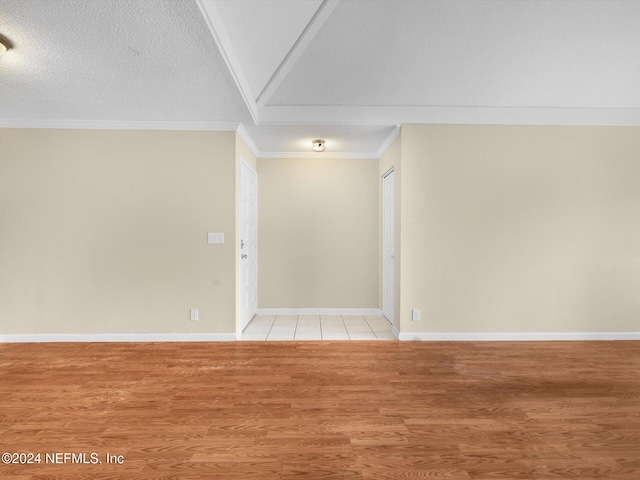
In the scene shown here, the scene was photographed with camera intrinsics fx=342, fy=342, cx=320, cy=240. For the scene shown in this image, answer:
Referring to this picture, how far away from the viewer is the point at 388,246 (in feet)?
15.7

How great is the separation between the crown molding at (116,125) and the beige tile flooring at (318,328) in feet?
8.16

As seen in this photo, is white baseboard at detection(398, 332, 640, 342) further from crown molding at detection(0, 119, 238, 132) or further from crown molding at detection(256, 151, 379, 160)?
crown molding at detection(0, 119, 238, 132)

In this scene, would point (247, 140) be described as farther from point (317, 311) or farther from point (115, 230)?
point (317, 311)

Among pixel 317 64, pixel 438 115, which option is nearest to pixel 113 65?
pixel 317 64

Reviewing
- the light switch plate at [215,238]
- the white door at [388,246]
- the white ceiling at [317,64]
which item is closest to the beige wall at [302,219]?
the white door at [388,246]

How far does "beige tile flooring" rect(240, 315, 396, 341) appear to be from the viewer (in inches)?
162

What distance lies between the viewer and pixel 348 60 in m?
3.24

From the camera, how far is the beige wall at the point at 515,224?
12.8 feet

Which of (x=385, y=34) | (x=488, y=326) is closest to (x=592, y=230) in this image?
(x=488, y=326)

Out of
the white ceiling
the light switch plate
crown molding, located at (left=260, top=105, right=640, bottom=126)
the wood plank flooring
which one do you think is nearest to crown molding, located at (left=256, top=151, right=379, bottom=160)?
the white ceiling

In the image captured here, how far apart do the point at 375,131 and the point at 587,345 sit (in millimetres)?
3372

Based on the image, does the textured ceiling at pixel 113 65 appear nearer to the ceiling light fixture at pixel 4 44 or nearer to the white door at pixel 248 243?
the ceiling light fixture at pixel 4 44

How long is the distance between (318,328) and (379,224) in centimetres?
180

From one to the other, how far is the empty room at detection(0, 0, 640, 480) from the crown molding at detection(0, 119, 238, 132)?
0.11 feet
